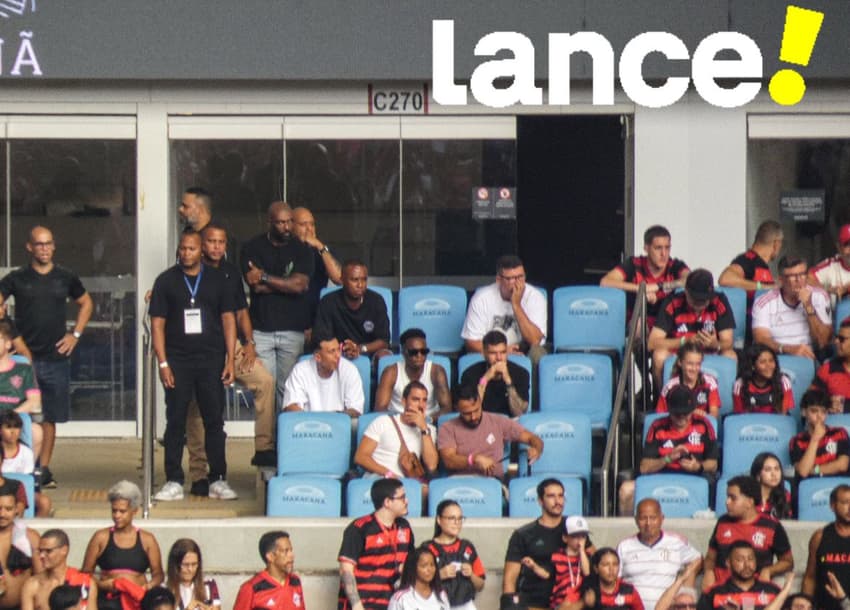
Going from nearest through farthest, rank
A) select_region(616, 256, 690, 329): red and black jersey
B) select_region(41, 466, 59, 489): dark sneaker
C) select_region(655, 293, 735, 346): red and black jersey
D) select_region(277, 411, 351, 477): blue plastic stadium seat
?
select_region(277, 411, 351, 477): blue plastic stadium seat < select_region(655, 293, 735, 346): red and black jersey < select_region(41, 466, 59, 489): dark sneaker < select_region(616, 256, 690, 329): red and black jersey

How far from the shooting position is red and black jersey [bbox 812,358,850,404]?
14758 mm

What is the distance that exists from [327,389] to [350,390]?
0.16 metres

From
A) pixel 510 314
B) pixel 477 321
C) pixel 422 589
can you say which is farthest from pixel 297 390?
pixel 422 589

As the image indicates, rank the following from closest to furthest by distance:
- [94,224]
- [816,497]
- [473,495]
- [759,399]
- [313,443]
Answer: [816,497] → [473,495] → [313,443] → [759,399] → [94,224]

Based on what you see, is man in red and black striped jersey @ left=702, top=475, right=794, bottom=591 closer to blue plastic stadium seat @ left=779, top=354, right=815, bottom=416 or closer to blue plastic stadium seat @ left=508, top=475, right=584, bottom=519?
blue plastic stadium seat @ left=508, top=475, right=584, bottom=519

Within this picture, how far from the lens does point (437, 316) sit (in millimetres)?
16141

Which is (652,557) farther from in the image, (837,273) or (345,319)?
(837,273)

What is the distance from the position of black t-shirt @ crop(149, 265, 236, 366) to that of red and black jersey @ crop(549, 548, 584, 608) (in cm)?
321

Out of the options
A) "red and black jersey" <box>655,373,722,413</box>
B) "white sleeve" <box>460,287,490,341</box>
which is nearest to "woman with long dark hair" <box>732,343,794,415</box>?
"red and black jersey" <box>655,373,722,413</box>

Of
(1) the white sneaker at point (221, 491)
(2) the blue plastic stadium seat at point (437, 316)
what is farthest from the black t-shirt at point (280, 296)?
(1) the white sneaker at point (221, 491)

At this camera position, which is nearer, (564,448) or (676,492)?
(676,492)

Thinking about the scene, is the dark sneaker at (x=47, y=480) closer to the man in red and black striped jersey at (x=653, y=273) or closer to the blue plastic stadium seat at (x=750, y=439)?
the man in red and black striped jersey at (x=653, y=273)

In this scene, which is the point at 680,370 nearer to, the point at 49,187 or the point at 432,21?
the point at 432,21

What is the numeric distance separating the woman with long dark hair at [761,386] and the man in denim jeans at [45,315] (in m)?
4.68
